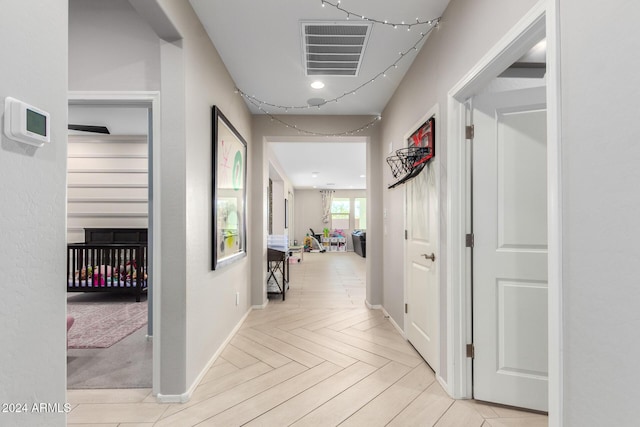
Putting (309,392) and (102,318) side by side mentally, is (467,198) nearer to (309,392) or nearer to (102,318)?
(309,392)

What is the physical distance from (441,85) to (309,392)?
221cm

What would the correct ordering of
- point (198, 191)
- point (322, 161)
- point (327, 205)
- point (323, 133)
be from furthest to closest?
point (327, 205) < point (322, 161) < point (323, 133) < point (198, 191)

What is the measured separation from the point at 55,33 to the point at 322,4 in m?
1.51

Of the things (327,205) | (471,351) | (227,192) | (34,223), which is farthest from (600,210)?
(327,205)

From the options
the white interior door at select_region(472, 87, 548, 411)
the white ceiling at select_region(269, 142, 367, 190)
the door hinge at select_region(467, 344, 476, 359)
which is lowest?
the door hinge at select_region(467, 344, 476, 359)

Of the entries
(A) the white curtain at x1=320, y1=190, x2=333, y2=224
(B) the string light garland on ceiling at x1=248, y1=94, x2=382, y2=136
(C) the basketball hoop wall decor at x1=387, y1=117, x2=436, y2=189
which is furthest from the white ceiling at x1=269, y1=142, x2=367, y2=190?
(C) the basketball hoop wall decor at x1=387, y1=117, x2=436, y2=189

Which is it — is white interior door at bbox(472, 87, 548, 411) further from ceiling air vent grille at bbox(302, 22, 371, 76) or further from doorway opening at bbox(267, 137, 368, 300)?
doorway opening at bbox(267, 137, 368, 300)

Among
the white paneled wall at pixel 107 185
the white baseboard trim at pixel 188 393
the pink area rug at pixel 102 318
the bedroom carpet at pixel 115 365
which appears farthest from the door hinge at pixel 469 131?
the white paneled wall at pixel 107 185

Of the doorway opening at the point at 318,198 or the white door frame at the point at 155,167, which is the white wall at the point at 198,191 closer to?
the white door frame at the point at 155,167

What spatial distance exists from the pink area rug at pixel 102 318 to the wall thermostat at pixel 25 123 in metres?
2.52

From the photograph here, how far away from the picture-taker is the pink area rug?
9.20 feet

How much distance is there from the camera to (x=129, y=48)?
6.48 feet

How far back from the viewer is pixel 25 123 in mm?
793

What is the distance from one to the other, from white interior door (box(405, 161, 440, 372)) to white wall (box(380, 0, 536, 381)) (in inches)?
4.8
